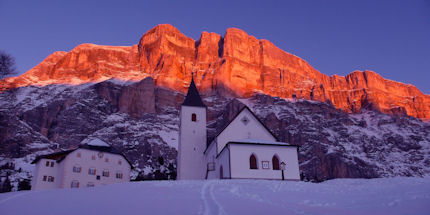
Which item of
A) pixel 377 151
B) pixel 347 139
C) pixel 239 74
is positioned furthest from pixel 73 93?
pixel 377 151

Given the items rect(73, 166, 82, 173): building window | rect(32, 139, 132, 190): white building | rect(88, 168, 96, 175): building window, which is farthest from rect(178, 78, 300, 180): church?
rect(73, 166, 82, 173): building window

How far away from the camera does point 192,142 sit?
150 ft

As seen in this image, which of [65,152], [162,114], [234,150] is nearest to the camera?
[234,150]

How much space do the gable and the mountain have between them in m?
73.0

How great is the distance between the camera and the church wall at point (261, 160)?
32.2 m

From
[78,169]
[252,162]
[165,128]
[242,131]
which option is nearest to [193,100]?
[242,131]

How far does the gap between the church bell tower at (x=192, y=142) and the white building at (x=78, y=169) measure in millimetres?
17710

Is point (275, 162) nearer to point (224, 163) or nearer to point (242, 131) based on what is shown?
point (224, 163)

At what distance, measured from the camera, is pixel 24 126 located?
421 ft

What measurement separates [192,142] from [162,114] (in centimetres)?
11161

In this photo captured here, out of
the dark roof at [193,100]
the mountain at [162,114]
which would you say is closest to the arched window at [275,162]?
the dark roof at [193,100]

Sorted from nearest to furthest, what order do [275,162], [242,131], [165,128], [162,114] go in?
[275,162] → [242,131] → [165,128] → [162,114]

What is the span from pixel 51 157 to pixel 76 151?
5.23 metres

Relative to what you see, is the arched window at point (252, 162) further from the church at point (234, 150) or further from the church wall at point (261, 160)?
the church wall at point (261, 160)
